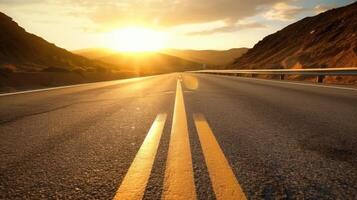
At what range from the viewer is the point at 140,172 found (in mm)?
2732

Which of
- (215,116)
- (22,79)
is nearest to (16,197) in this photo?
(215,116)

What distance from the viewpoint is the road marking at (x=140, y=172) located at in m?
2.27

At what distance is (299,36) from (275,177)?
67757mm

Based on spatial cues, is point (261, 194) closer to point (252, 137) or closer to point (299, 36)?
point (252, 137)

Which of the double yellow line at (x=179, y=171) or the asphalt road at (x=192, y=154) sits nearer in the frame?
the double yellow line at (x=179, y=171)

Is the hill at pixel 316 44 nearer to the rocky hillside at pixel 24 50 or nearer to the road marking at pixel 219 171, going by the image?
the road marking at pixel 219 171

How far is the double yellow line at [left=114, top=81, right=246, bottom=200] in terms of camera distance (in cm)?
225

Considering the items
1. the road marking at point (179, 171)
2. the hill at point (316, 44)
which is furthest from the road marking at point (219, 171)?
the hill at point (316, 44)

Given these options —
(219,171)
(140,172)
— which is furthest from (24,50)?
(219,171)

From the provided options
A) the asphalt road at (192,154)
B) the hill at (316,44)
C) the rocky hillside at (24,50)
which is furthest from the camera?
the rocky hillside at (24,50)

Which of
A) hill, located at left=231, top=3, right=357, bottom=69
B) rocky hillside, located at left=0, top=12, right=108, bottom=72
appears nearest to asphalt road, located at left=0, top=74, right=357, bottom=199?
hill, located at left=231, top=3, right=357, bottom=69

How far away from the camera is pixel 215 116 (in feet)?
19.6

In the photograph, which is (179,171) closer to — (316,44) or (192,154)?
(192,154)

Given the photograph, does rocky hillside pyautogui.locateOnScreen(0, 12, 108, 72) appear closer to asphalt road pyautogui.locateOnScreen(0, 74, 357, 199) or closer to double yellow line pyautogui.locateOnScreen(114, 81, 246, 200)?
asphalt road pyautogui.locateOnScreen(0, 74, 357, 199)
